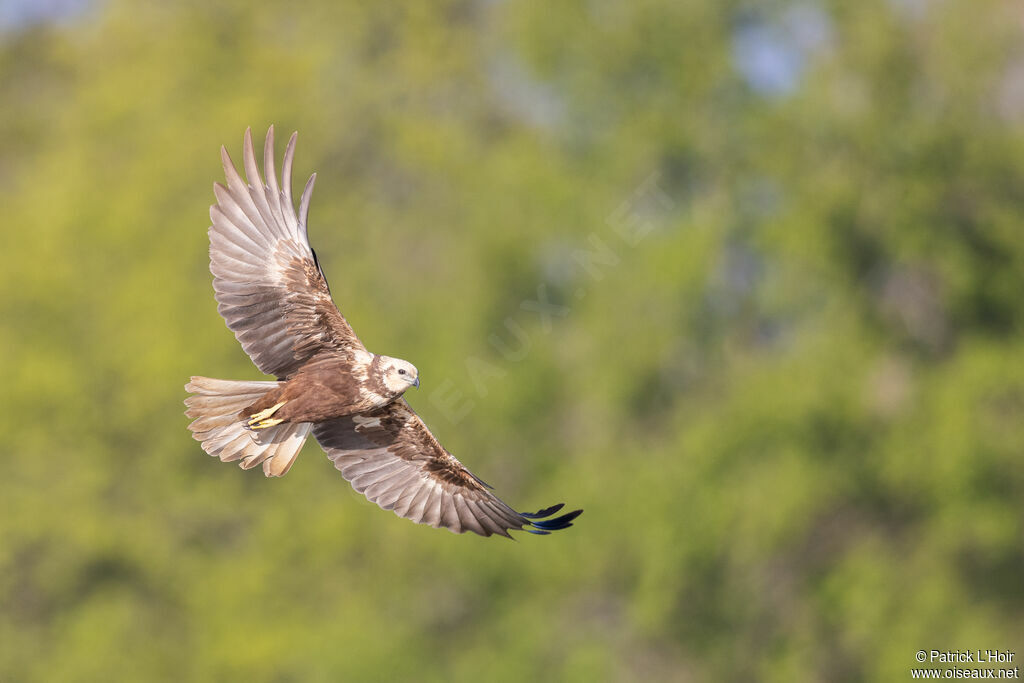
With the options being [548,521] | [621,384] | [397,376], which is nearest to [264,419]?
[397,376]

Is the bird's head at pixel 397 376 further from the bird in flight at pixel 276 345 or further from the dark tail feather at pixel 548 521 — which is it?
the dark tail feather at pixel 548 521

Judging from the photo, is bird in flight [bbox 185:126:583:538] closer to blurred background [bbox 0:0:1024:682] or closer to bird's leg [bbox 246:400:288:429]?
bird's leg [bbox 246:400:288:429]

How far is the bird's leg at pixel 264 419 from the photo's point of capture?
10.1 metres

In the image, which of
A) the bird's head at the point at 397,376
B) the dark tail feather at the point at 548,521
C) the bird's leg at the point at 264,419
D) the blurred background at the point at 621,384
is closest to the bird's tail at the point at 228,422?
the bird's leg at the point at 264,419

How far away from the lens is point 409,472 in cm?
1141

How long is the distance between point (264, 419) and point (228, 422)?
35cm

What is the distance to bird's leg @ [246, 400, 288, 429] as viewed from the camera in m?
10.1

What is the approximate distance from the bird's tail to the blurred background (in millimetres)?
10159

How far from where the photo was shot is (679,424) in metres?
22.5

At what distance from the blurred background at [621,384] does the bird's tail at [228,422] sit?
33.3ft

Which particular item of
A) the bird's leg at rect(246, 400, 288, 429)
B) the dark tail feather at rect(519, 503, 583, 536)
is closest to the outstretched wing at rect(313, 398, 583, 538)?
the dark tail feather at rect(519, 503, 583, 536)

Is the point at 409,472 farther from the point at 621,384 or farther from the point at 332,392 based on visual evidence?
the point at 621,384

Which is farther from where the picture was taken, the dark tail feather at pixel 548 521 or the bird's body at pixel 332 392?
the dark tail feather at pixel 548 521

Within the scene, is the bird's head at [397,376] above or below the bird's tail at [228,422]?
above
